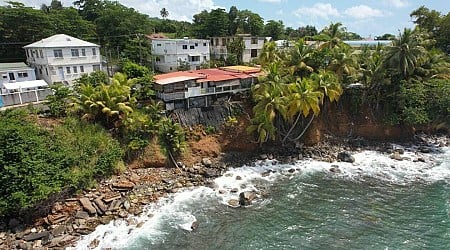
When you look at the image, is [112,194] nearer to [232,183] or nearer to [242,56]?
[232,183]

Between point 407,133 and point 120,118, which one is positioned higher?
point 120,118

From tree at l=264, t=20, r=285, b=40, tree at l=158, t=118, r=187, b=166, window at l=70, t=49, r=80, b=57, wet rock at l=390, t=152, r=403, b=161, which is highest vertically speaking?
tree at l=264, t=20, r=285, b=40

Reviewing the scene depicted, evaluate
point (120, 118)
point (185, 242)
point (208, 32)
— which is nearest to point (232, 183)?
point (185, 242)

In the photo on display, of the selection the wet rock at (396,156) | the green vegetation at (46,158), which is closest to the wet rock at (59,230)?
the green vegetation at (46,158)

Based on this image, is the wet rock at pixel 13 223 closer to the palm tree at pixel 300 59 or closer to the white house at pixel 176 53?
the palm tree at pixel 300 59

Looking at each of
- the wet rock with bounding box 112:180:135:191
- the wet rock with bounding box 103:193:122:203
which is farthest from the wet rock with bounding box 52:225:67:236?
the wet rock with bounding box 112:180:135:191

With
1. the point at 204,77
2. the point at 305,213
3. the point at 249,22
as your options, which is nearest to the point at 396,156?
the point at 305,213

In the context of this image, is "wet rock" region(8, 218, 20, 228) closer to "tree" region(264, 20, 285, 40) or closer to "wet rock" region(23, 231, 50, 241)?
"wet rock" region(23, 231, 50, 241)
